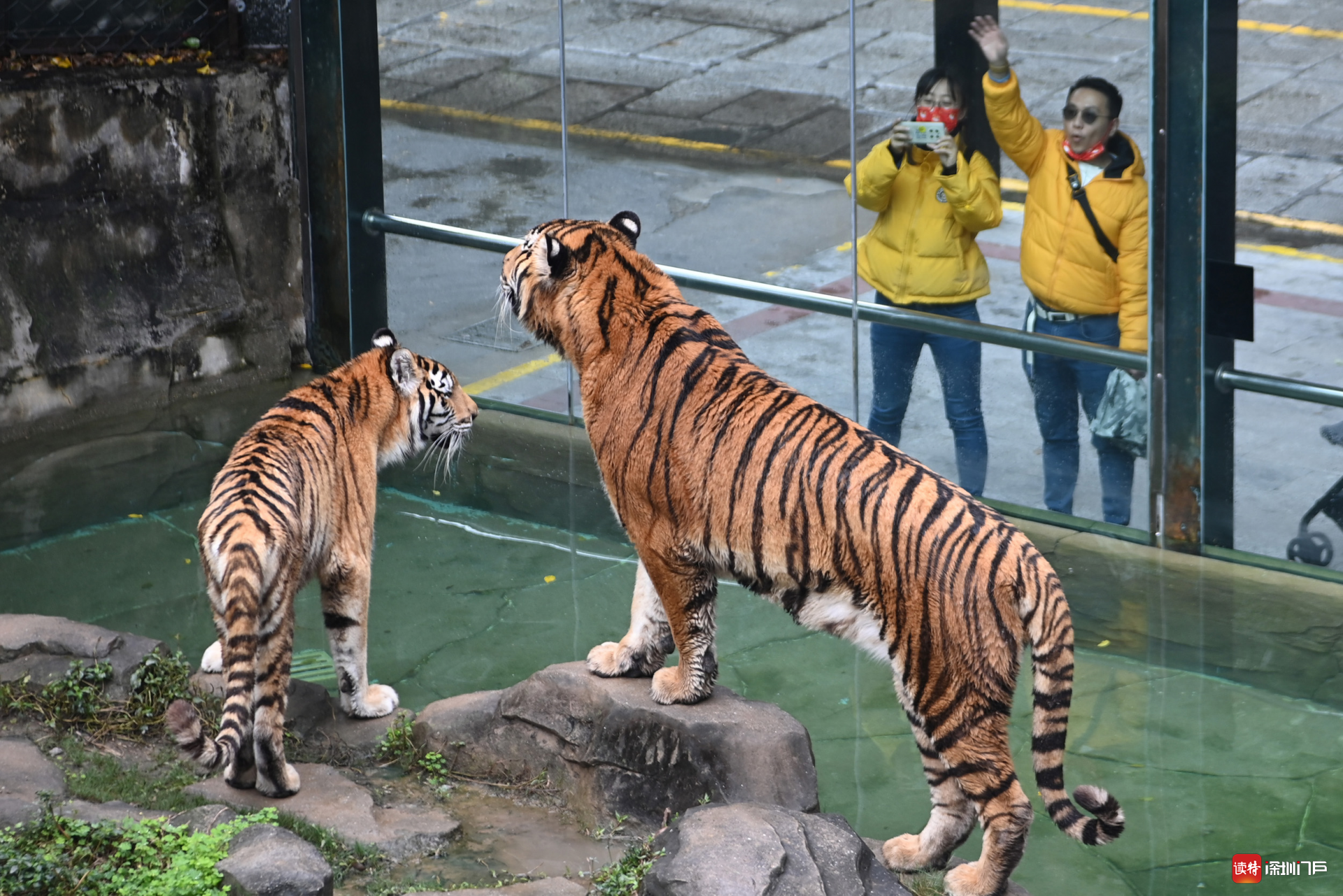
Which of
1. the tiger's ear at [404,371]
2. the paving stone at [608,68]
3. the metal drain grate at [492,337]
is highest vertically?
the paving stone at [608,68]

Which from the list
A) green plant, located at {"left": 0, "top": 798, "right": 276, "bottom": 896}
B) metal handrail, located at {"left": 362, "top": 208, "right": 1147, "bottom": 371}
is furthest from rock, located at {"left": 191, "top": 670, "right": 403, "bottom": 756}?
metal handrail, located at {"left": 362, "top": 208, "right": 1147, "bottom": 371}

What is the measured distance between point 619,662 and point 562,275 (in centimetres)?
120

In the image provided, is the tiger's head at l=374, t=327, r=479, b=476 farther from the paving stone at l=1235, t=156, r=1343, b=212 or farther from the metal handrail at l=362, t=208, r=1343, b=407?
the paving stone at l=1235, t=156, r=1343, b=212

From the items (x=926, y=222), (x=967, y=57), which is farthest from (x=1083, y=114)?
(x=926, y=222)

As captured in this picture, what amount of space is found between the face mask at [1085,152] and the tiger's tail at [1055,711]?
2.96m

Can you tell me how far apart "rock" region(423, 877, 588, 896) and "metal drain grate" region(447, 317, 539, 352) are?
4373mm

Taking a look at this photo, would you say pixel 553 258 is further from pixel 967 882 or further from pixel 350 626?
pixel 967 882

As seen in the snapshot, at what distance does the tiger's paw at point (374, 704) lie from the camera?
507 cm

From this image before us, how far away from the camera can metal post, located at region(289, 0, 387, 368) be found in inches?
316

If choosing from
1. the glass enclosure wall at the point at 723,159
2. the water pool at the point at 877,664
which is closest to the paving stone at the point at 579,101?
the glass enclosure wall at the point at 723,159

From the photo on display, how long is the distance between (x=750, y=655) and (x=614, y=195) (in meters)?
2.65

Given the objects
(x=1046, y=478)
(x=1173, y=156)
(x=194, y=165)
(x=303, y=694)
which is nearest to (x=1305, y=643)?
(x=1046, y=478)

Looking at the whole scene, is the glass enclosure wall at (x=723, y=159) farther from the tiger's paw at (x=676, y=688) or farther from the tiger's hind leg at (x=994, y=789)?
the tiger's hind leg at (x=994, y=789)

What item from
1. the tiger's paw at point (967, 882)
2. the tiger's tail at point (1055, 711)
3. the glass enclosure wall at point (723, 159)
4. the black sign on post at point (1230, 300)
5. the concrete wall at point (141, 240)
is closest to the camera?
the tiger's tail at point (1055, 711)
